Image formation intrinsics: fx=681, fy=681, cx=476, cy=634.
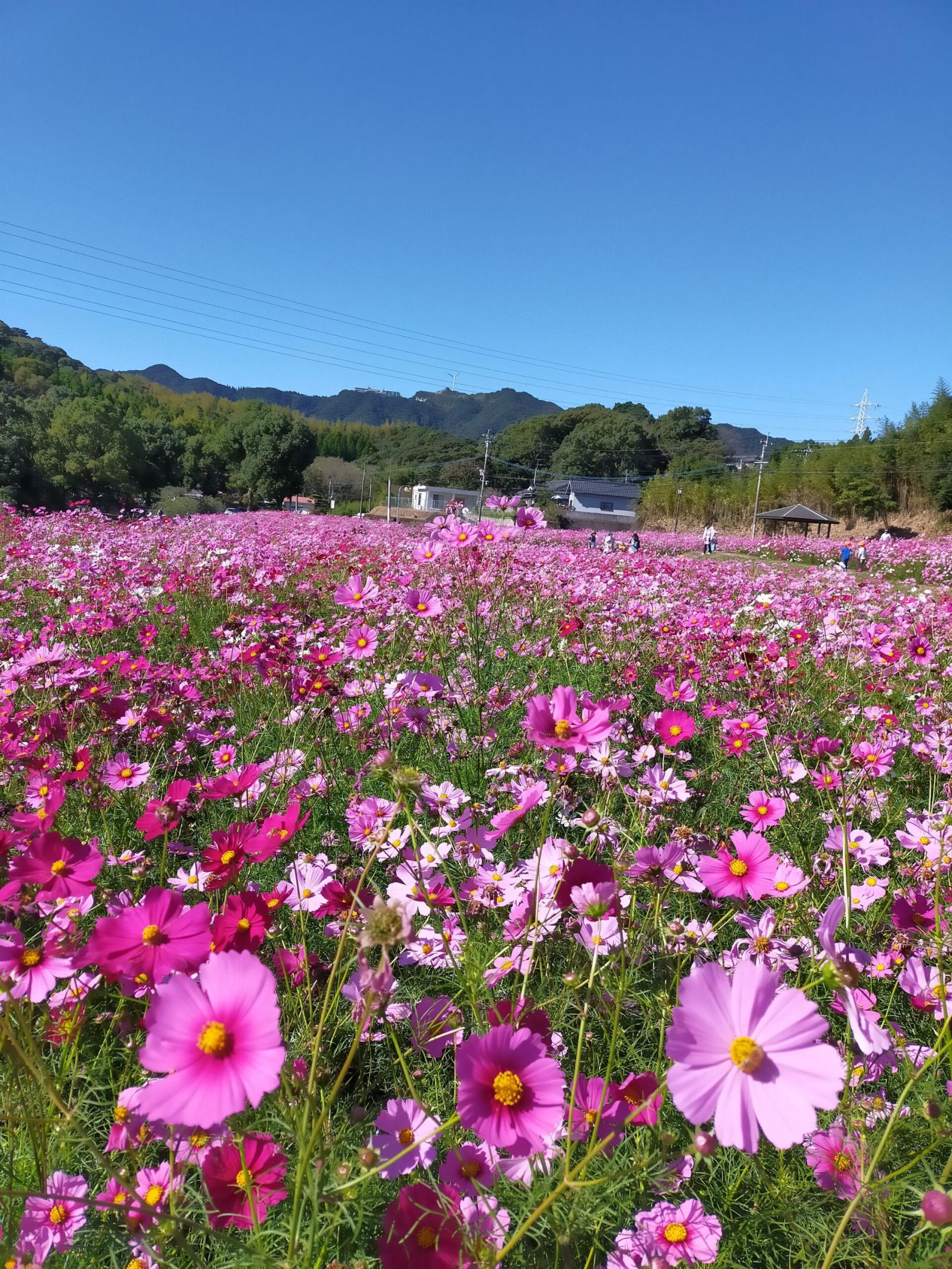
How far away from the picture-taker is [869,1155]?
2.75ft

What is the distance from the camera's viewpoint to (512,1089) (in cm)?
64

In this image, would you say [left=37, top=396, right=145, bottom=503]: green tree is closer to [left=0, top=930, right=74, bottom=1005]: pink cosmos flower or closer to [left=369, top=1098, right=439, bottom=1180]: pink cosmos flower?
[left=0, top=930, right=74, bottom=1005]: pink cosmos flower

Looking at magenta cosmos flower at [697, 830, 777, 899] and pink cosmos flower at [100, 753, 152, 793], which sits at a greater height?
magenta cosmos flower at [697, 830, 777, 899]

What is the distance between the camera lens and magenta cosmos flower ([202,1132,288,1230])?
2.23 feet

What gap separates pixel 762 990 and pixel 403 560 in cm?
478

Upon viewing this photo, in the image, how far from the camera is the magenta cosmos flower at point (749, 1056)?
19.6 inches

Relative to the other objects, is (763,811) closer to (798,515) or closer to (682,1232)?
(682,1232)

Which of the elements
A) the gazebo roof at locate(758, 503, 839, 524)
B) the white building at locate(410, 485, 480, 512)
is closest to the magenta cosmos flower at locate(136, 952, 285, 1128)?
the gazebo roof at locate(758, 503, 839, 524)

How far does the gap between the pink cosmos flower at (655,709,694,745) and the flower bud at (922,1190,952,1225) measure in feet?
3.26

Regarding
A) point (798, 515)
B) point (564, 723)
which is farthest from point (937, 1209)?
point (798, 515)

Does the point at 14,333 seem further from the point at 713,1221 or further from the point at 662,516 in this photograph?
the point at 713,1221

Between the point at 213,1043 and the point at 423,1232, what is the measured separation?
1.03 ft

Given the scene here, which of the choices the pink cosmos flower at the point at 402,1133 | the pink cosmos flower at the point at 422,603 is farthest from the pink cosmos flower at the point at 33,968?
the pink cosmos flower at the point at 422,603

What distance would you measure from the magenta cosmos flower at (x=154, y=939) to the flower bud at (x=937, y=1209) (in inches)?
24.4
